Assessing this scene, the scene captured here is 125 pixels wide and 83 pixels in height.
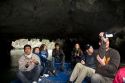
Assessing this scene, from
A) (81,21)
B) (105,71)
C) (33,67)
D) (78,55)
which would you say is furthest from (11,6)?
(105,71)

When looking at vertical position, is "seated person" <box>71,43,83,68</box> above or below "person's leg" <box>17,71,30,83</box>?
above

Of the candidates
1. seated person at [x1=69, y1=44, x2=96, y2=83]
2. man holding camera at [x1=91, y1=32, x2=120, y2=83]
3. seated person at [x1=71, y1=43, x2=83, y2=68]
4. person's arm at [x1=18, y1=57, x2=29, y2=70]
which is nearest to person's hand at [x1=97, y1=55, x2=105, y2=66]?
man holding camera at [x1=91, y1=32, x2=120, y2=83]

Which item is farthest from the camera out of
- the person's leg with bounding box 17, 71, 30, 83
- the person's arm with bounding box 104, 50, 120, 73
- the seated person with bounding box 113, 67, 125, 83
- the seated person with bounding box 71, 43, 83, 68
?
the seated person with bounding box 71, 43, 83, 68

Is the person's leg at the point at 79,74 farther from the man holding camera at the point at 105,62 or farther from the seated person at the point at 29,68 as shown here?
the man holding camera at the point at 105,62

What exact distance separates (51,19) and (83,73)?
474 inches

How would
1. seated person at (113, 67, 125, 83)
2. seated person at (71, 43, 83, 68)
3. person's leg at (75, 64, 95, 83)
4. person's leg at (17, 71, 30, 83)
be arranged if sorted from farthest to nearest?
seated person at (71, 43, 83, 68)
person's leg at (17, 71, 30, 83)
person's leg at (75, 64, 95, 83)
seated person at (113, 67, 125, 83)

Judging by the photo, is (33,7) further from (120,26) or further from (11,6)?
(120,26)

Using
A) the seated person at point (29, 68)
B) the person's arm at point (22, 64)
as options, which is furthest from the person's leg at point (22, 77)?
the person's arm at point (22, 64)

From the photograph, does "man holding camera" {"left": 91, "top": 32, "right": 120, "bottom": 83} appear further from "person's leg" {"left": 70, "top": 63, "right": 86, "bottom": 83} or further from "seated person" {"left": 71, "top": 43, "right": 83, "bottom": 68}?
"seated person" {"left": 71, "top": 43, "right": 83, "bottom": 68}

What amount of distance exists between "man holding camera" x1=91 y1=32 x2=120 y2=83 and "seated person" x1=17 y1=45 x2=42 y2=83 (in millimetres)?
2077

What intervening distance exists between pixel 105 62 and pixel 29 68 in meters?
2.51

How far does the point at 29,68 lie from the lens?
26.5 feet

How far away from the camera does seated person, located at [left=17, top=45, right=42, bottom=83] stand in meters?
7.95

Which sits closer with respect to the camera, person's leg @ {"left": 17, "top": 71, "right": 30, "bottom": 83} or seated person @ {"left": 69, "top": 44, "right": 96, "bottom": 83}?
seated person @ {"left": 69, "top": 44, "right": 96, "bottom": 83}
